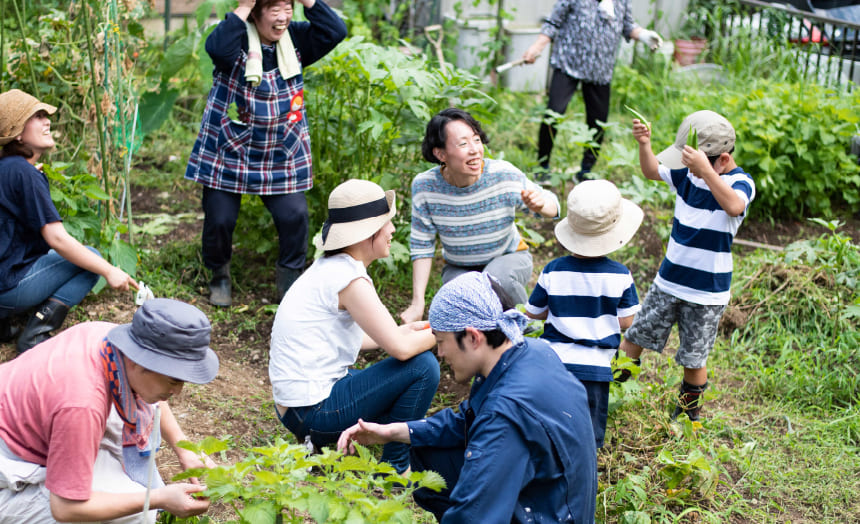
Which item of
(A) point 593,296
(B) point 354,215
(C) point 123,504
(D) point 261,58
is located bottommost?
(C) point 123,504

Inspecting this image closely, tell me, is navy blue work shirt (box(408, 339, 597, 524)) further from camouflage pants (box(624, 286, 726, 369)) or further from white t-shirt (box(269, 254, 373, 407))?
camouflage pants (box(624, 286, 726, 369))

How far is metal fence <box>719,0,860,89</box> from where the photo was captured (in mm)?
7137

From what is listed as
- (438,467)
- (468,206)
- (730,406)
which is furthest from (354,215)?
(730,406)

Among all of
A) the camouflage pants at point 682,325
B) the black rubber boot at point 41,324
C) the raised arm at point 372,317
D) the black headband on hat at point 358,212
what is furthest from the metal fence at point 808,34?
the black rubber boot at point 41,324

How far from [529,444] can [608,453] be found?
3.77 feet

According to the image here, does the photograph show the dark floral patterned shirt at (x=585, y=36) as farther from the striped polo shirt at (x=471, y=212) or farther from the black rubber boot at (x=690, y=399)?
the black rubber boot at (x=690, y=399)

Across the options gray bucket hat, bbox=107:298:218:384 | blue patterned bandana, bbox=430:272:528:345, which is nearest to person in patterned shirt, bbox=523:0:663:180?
blue patterned bandana, bbox=430:272:528:345

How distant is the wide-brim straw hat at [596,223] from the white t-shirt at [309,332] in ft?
2.54

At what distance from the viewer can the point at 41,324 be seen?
371cm

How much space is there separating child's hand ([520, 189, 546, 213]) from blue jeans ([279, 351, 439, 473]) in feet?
2.92

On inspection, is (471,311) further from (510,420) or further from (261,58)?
(261,58)

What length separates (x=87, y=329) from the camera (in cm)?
238

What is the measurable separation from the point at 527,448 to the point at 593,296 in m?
0.96

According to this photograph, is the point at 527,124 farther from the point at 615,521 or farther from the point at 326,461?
the point at 326,461
